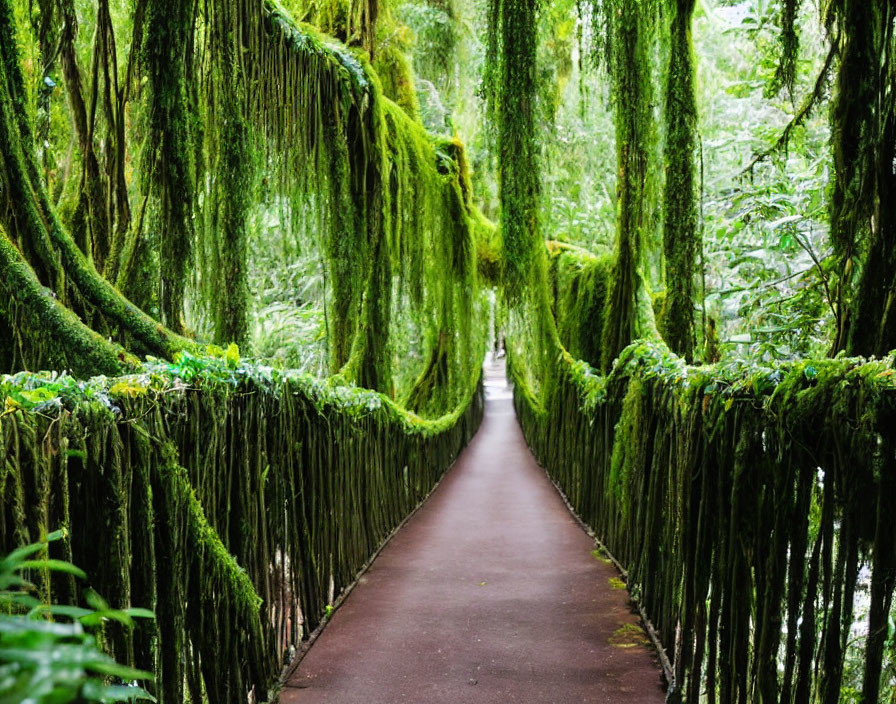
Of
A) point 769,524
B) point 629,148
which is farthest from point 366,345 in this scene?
point 769,524

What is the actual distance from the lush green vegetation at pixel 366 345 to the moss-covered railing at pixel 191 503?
0.01 metres

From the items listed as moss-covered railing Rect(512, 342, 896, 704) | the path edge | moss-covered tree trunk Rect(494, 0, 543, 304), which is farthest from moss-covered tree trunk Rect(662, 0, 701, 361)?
the path edge

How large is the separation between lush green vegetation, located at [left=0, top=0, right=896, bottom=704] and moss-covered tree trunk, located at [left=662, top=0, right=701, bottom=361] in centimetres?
2

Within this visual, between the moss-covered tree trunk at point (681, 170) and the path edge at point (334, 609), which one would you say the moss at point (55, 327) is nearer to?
the path edge at point (334, 609)

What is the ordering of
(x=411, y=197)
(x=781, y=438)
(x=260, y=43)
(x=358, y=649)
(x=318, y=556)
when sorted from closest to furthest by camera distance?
1. (x=781, y=438)
2. (x=358, y=649)
3. (x=318, y=556)
4. (x=260, y=43)
5. (x=411, y=197)

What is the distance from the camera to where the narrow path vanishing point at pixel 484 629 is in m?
3.65

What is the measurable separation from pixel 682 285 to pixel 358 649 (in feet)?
11.5

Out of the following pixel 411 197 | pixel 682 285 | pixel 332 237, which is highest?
pixel 411 197

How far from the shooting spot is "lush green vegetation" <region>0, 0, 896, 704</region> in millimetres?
2141

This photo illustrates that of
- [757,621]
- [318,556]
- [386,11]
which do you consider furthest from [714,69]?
[757,621]

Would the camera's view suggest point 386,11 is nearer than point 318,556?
No

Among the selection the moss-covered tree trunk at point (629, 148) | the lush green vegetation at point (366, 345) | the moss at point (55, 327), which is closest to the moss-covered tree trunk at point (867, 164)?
the lush green vegetation at point (366, 345)

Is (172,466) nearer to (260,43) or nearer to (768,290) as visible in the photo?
(260,43)

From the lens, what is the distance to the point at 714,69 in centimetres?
1394
